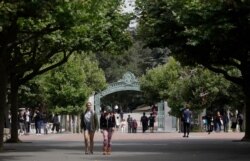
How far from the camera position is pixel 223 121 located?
2208 inches

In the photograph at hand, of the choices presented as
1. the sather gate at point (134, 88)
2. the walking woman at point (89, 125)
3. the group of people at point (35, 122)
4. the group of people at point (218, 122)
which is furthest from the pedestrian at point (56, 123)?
the walking woman at point (89, 125)

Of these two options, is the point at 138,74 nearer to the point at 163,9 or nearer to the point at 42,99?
the point at 42,99

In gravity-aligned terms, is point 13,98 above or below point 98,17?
below

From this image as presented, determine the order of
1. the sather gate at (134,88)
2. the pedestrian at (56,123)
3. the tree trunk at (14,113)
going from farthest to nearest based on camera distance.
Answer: the sather gate at (134,88), the pedestrian at (56,123), the tree trunk at (14,113)

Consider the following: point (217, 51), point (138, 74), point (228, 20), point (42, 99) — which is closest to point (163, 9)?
point (217, 51)

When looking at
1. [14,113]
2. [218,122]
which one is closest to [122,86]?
[218,122]

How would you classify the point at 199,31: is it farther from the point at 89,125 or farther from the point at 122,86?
the point at 122,86

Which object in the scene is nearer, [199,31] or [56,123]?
[199,31]

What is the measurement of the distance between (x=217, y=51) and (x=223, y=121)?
25.5 m

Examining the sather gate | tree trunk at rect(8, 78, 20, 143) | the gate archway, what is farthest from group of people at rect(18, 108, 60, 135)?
tree trunk at rect(8, 78, 20, 143)

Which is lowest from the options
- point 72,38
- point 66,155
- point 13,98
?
point 66,155

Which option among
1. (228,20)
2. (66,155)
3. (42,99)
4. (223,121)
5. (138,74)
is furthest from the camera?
(138,74)

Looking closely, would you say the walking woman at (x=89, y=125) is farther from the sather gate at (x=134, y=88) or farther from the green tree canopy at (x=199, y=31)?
the sather gate at (x=134, y=88)

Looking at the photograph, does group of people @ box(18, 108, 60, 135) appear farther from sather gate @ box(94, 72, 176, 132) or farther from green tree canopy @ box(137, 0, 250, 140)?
green tree canopy @ box(137, 0, 250, 140)
